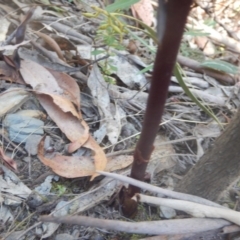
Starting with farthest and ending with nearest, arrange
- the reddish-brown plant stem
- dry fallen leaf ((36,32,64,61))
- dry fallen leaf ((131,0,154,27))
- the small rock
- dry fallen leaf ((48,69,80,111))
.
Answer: dry fallen leaf ((131,0,154,27)) < dry fallen leaf ((36,32,64,61)) < dry fallen leaf ((48,69,80,111)) < the small rock < the reddish-brown plant stem

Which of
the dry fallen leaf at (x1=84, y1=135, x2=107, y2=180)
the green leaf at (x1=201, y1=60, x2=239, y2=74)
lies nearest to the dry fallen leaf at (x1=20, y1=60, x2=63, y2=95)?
the dry fallen leaf at (x1=84, y1=135, x2=107, y2=180)

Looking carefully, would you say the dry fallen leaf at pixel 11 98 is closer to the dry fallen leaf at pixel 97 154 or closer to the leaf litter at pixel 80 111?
the leaf litter at pixel 80 111

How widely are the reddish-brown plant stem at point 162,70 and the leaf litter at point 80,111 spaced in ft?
0.91

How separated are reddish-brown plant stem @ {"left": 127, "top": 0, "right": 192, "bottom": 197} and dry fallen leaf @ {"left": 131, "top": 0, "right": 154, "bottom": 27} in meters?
1.19

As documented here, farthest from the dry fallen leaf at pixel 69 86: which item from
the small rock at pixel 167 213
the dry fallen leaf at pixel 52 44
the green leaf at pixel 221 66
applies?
the green leaf at pixel 221 66

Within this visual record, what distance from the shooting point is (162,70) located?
2.49 feet

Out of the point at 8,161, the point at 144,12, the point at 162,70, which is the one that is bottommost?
the point at 8,161

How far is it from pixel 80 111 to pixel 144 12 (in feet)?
2.82

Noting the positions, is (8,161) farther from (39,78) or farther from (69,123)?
(39,78)

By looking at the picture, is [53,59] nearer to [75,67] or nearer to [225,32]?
[75,67]

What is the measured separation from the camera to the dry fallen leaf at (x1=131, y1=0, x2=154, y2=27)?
205 centimetres

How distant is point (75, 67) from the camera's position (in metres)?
1.54

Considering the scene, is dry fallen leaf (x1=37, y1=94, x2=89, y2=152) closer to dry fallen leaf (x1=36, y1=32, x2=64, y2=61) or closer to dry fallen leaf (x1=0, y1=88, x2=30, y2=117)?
dry fallen leaf (x1=0, y1=88, x2=30, y2=117)

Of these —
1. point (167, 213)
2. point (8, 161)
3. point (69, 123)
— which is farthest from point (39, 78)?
point (167, 213)
